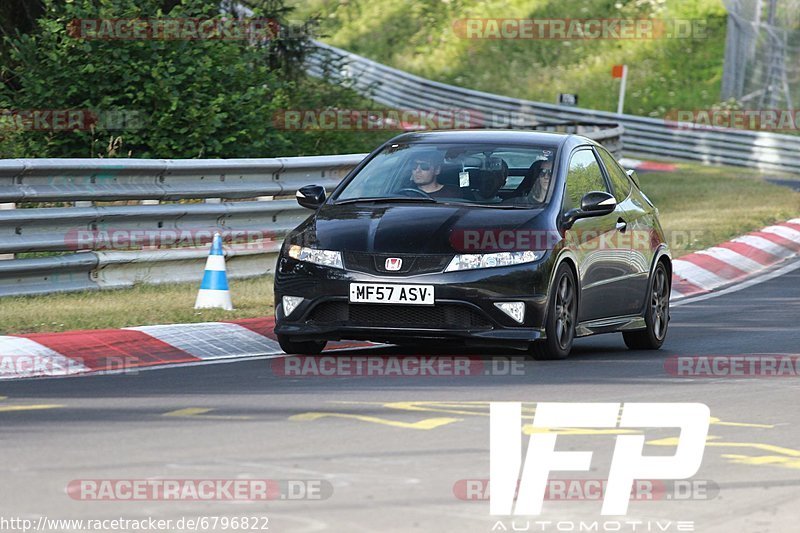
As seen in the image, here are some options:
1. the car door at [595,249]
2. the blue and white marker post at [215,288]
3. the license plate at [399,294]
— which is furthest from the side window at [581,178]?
the blue and white marker post at [215,288]

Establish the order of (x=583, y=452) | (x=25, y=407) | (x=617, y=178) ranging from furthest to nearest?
(x=617, y=178), (x=25, y=407), (x=583, y=452)

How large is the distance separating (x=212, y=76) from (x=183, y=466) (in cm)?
1314

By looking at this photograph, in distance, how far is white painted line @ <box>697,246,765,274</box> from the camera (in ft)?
61.8

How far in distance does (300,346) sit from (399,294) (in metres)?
1.01

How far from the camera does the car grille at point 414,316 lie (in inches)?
403

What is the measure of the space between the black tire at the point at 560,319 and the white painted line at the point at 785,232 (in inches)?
445

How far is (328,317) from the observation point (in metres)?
10.4

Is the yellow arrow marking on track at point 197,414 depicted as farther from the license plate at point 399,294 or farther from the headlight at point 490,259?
the headlight at point 490,259

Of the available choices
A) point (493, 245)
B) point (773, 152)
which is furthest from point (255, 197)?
point (773, 152)

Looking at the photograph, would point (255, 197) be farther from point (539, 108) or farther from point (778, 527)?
point (539, 108)

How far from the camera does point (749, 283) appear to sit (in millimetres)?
17703

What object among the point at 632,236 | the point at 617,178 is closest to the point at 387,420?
the point at 632,236

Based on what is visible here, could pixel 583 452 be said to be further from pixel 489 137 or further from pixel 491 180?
pixel 489 137

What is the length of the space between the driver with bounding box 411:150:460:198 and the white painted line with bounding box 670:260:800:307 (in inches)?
199
